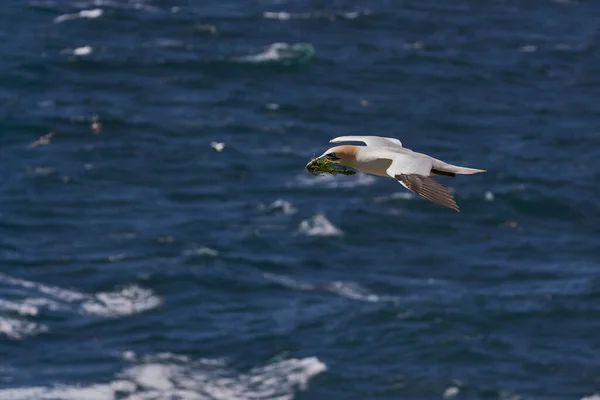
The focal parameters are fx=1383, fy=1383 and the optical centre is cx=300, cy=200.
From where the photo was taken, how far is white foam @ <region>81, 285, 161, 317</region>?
86.2 m

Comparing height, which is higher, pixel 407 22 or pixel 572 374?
pixel 407 22

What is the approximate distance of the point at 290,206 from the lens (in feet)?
326

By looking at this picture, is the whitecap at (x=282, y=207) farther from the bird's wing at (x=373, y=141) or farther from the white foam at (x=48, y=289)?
the bird's wing at (x=373, y=141)

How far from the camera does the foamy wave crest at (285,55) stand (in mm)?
123500

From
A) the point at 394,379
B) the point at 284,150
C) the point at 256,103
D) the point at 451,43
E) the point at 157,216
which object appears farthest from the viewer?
the point at 451,43

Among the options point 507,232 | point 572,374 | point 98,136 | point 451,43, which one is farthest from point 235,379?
point 451,43

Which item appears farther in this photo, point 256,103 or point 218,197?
point 256,103

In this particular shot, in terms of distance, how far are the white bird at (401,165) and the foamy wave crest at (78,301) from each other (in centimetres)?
6036

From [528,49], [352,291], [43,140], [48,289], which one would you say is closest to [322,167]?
[352,291]

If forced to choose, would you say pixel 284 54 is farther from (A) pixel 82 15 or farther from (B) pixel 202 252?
(B) pixel 202 252

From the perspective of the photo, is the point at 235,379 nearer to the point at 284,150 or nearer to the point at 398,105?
the point at 284,150

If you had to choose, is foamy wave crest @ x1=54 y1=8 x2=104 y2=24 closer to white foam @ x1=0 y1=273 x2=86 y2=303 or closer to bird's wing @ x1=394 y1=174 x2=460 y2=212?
white foam @ x1=0 y1=273 x2=86 y2=303

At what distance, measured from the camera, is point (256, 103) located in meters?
116

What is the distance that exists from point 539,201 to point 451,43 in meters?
32.7
